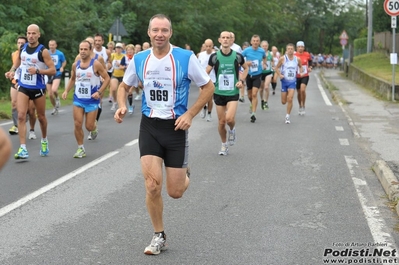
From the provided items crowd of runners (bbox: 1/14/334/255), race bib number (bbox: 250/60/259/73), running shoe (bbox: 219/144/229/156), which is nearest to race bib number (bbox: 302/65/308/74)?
crowd of runners (bbox: 1/14/334/255)

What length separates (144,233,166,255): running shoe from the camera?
630 centimetres

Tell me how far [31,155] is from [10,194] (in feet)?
10.8

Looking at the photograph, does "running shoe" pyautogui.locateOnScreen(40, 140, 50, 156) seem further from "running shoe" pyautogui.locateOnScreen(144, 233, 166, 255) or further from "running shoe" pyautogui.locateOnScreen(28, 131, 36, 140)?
"running shoe" pyautogui.locateOnScreen(144, 233, 166, 255)

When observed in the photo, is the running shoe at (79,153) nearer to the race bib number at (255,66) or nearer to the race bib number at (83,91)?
the race bib number at (83,91)

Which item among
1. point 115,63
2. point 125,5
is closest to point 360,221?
point 115,63

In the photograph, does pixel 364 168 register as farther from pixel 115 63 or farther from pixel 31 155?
pixel 115 63

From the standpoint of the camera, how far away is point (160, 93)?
21.1 ft

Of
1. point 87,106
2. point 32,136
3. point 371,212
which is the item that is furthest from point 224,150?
point 371,212

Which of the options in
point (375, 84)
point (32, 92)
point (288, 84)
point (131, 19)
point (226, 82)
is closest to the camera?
point (32, 92)

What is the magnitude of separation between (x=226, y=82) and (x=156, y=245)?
20.9ft

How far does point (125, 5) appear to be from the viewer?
A: 4700cm

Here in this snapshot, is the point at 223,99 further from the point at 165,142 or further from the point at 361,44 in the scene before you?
the point at 361,44

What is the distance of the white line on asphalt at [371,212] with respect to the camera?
6.79m

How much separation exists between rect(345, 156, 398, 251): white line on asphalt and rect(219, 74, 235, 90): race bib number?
248 centimetres
